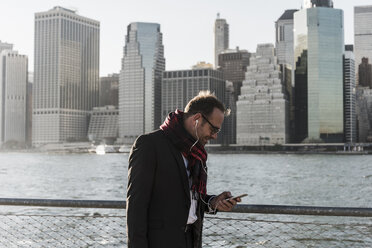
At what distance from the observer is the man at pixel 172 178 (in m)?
3.81

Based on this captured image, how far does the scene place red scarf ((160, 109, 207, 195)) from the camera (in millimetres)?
3971

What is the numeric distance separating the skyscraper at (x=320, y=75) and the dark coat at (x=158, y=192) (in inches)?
6975

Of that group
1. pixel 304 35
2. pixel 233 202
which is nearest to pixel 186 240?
pixel 233 202

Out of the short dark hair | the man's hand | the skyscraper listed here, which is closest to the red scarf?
the short dark hair

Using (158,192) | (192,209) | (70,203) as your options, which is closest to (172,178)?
(158,192)

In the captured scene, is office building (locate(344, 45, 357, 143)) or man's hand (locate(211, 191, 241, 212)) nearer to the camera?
man's hand (locate(211, 191, 241, 212))

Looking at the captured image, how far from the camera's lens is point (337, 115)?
592 feet

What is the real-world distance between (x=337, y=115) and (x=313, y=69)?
59.0 ft

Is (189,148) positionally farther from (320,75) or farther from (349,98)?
(349,98)

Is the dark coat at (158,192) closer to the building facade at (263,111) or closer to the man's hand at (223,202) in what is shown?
the man's hand at (223,202)

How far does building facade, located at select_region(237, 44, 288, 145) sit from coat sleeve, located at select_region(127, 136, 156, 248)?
177 m

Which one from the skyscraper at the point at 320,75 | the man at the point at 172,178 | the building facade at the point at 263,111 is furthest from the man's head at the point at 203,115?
the building facade at the point at 263,111

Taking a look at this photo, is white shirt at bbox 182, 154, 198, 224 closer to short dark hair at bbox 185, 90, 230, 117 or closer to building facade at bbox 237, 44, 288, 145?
short dark hair at bbox 185, 90, 230, 117

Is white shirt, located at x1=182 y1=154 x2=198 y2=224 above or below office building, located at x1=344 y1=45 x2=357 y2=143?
below
